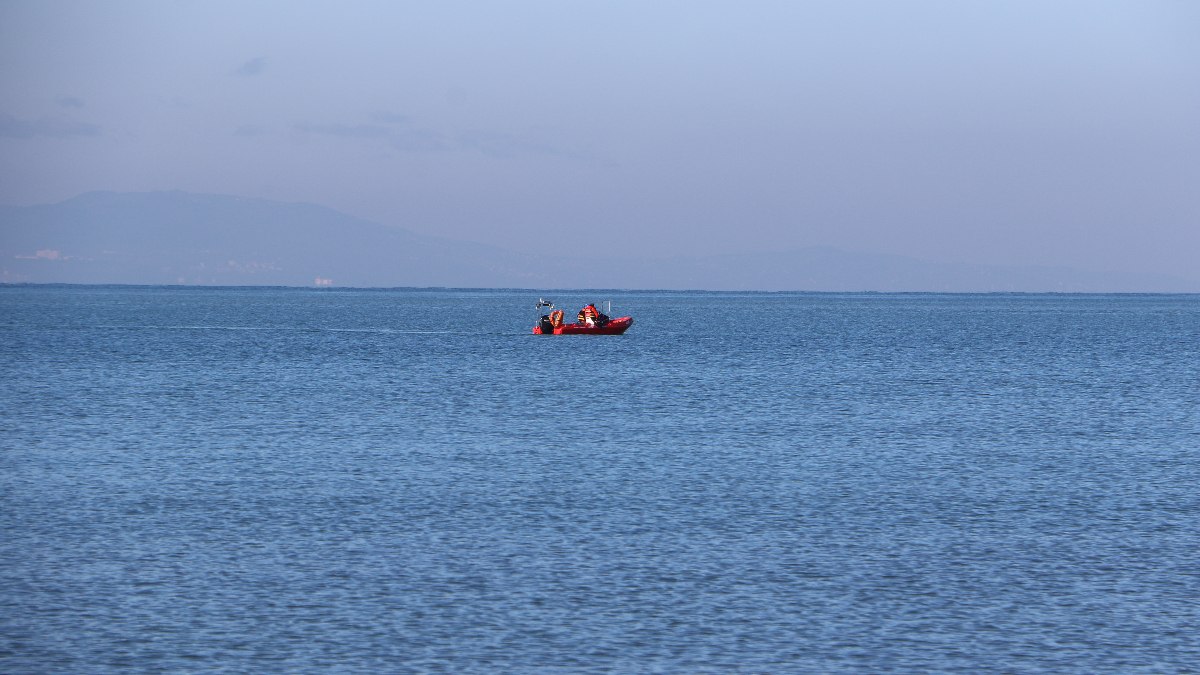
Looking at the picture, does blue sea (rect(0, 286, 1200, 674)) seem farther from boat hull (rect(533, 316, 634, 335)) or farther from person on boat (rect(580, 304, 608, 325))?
person on boat (rect(580, 304, 608, 325))

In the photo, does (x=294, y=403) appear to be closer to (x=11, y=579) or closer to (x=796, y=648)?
(x=11, y=579)

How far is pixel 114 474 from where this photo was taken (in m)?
32.7

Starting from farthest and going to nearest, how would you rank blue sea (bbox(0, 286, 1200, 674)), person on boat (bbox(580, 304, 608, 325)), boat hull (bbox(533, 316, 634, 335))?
1. person on boat (bbox(580, 304, 608, 325))
2. boat hull (bbox(533, 316, 634, 335))
3. blue sea (bbox(0, 286, 1200, 674))

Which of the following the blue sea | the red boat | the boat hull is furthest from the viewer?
the red boat

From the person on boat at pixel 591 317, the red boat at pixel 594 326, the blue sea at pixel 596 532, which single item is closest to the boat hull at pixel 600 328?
the red boat at pixel 594 326

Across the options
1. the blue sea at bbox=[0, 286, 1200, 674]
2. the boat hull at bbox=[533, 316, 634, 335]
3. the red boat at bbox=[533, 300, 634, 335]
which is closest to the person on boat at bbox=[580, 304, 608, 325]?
the red boat at bbox=[533, 300, 634, 335]

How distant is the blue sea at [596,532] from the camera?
17844 millimetres

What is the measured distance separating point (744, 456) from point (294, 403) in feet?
72.3

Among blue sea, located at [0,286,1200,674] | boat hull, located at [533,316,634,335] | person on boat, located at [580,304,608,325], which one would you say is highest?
person on boat, located at [580,304,608,325]

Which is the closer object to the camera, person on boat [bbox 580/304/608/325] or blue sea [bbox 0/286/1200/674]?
blue sea [bbox 0/286/1200/674]

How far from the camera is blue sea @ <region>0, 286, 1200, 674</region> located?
1784 cm

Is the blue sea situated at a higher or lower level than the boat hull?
lower

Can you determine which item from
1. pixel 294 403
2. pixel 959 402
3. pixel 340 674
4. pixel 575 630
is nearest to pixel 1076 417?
pixel 959 402

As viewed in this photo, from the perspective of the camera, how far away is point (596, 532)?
2523 centimetres
